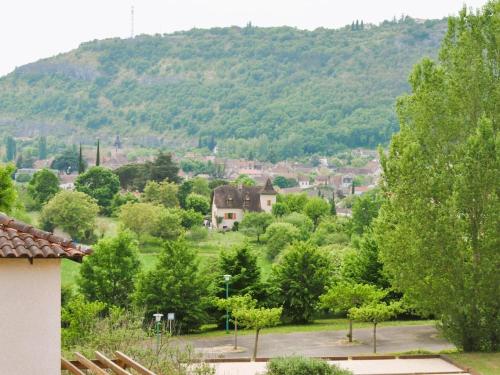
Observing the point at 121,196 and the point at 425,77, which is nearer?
the point at 425,77

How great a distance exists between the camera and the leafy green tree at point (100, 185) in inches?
3460

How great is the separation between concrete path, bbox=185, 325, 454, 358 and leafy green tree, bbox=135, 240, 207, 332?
2099mm

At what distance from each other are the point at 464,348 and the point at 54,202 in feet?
168

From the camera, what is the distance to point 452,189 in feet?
79.8

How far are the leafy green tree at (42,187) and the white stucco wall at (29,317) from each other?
78538mm

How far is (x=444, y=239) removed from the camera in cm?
2417

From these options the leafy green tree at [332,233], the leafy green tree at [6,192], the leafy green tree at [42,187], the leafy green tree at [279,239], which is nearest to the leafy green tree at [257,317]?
the leafy green tree at [6,192]

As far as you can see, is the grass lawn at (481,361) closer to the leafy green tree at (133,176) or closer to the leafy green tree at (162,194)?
the leafy green tree at (162,194)

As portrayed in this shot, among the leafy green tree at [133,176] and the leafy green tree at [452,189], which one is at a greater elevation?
the leafy green tree at [452,189]

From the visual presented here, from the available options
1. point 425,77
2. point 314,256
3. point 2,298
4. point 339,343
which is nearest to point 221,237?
point 314,256

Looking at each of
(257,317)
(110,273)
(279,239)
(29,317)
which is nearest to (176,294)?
(110,273)

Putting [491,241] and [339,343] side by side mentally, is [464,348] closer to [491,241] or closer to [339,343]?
[491,241]

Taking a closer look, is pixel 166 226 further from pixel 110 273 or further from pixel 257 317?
pixel 257 317

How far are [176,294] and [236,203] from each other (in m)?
56.8
